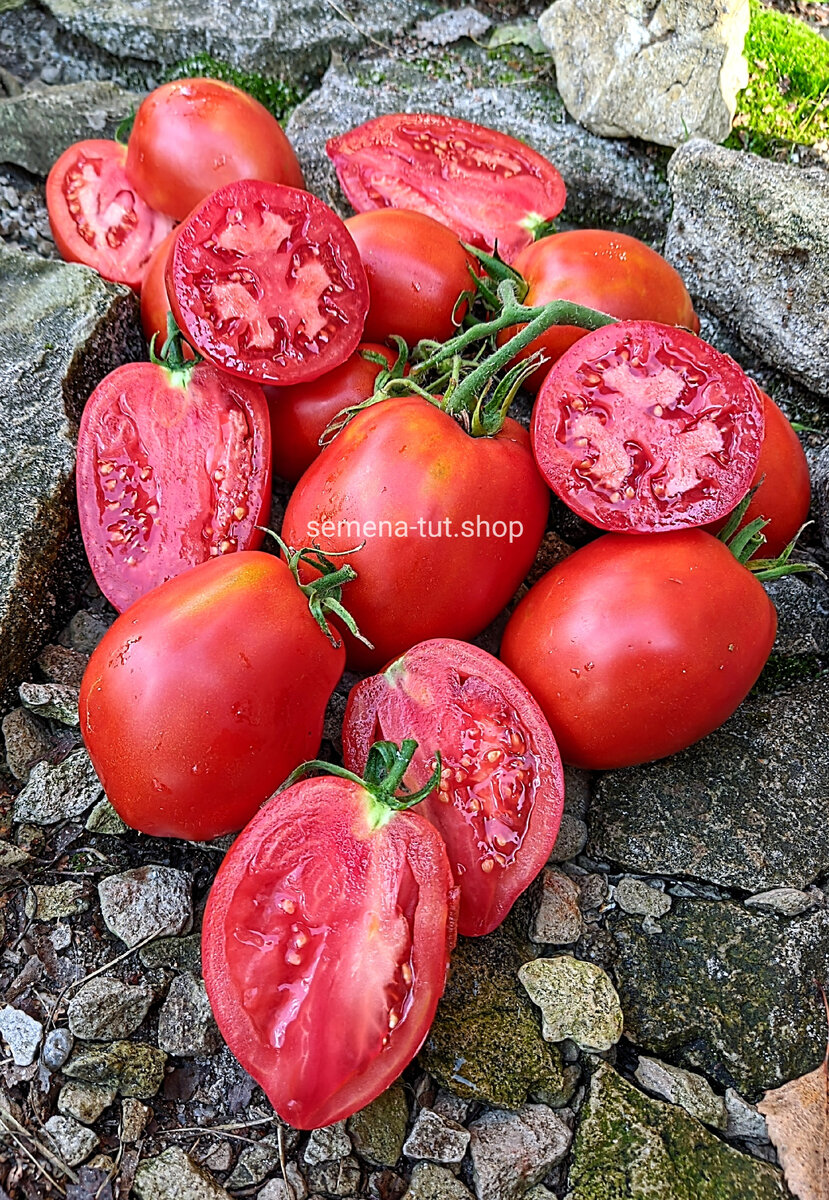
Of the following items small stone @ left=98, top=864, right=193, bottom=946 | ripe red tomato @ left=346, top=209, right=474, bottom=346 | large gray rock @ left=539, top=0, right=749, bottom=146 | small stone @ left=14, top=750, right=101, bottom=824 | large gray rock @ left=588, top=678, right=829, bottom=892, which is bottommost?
small stone @ left=98, top=864, right=193, bottom=946

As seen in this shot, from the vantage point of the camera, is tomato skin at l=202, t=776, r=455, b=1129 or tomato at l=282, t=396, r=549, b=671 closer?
tomato skin at l=202, t=776, r=455, b=1129

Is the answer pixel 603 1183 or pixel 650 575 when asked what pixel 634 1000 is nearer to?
pixel 603 1183

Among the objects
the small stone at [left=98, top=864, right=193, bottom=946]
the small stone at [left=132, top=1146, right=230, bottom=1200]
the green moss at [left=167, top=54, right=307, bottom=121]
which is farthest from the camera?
the green moss at [left=167, top=54, right=307, bottom=121]

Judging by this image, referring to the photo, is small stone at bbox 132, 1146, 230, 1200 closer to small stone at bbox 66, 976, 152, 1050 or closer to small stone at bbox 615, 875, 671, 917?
small stone at bbox 66, 976, 152, 1050

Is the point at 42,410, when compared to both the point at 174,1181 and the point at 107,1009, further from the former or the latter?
the point at 174,1181

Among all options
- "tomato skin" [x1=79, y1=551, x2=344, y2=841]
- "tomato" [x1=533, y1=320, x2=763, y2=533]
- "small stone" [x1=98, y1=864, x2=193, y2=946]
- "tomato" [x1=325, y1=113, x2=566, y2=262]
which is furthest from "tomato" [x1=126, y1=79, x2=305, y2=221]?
"small stone" [x1=98, y1=864, x2=193, y2=946]

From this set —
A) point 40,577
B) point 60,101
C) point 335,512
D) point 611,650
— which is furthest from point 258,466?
point 60,101

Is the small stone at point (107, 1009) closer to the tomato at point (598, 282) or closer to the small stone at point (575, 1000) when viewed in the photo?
the small stone at point (575, 1000)
